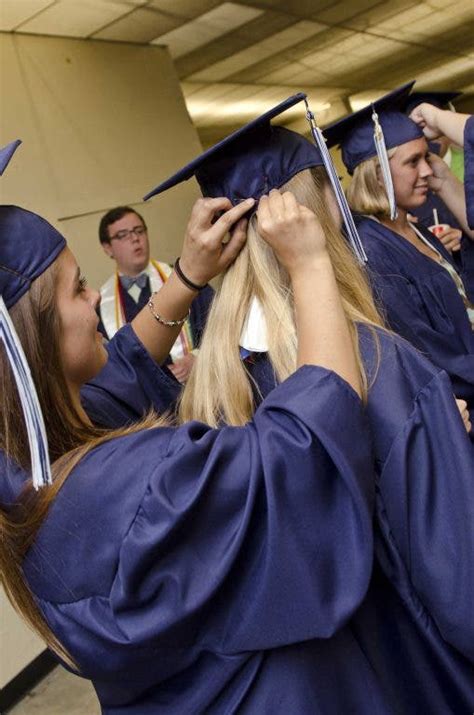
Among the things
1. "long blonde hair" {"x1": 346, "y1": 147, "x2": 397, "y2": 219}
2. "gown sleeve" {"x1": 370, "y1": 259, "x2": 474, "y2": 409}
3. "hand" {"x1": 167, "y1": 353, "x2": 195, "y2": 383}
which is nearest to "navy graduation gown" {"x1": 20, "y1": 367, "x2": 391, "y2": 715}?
"gown sleeve" {"x1": 370, "y1": 259, "x2": 474, "y2": 409}

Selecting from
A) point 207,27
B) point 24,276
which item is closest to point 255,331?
point 24,276

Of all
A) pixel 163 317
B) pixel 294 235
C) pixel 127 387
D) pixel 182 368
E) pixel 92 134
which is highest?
pixel 92 134

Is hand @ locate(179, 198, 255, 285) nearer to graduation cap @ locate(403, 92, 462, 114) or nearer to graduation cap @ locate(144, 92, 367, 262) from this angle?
graduation cap @ locate(144, 92, 367, 262)

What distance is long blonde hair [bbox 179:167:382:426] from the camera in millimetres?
1364

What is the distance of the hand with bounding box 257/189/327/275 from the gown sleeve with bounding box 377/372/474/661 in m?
0.29

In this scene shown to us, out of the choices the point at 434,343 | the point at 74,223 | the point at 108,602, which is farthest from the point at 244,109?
the point at 108,602

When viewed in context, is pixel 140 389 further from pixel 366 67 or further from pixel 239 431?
pixel 366 67

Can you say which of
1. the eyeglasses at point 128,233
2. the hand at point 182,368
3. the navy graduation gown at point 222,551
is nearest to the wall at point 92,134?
the eyeglasses at point 128,233

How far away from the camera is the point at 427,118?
2.64 metres

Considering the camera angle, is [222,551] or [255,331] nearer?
[222,551]

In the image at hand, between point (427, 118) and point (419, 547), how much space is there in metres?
1.94

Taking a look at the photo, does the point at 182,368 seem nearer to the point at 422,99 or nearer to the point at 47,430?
the point at 422,99

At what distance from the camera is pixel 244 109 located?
11.1 metres

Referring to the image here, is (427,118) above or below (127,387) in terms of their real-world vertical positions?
above
